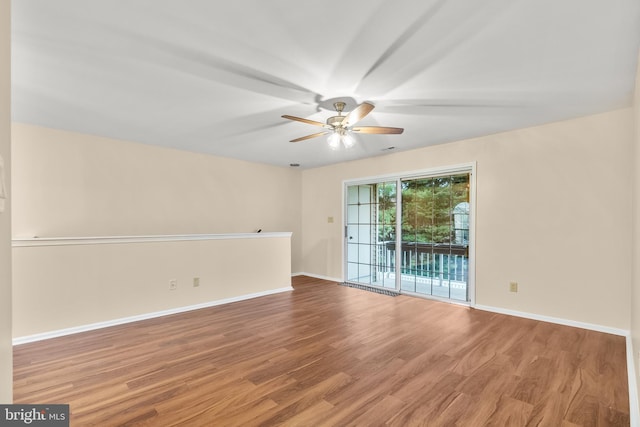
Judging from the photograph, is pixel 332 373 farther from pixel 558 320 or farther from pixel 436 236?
pixel 436 236

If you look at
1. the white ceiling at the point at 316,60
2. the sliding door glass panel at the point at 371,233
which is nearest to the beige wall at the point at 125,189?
the white ceiling at the point at 316,60

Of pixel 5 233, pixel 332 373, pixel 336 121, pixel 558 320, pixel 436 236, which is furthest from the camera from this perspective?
pixel 436 236

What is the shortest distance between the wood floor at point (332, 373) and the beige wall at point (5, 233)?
3.69 feet

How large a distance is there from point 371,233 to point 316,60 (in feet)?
12.2

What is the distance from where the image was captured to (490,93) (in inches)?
102

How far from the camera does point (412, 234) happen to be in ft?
15.5

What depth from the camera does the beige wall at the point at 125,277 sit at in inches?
116

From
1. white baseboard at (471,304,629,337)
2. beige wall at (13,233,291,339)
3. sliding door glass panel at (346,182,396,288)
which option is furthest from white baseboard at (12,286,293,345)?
white baseboard at (471,304,629,337)

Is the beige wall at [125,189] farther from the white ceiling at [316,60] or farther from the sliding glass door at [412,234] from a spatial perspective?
the sliding glass door at [412,234]

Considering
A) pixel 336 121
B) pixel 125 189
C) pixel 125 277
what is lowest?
pixel 125 277

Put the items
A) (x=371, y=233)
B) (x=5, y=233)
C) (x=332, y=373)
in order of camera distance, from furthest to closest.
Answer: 1. (x=371, y=233)
2. (x=332, y=373)
3. (x=5, y=233)

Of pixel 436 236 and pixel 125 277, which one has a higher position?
pixel 436 236

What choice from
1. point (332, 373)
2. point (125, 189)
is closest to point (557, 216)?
point (332, 373)

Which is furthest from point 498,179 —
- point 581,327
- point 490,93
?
point 581,327
